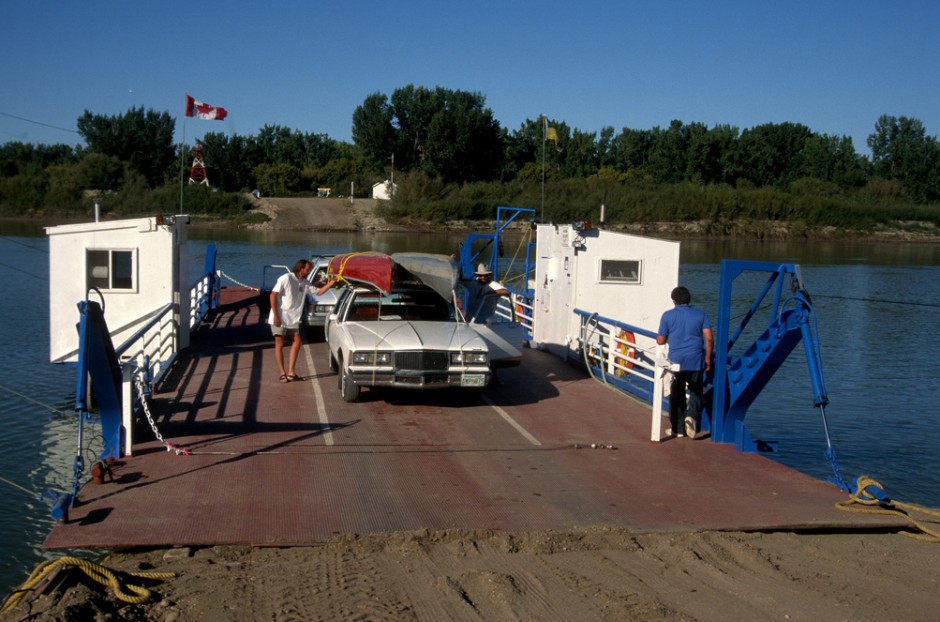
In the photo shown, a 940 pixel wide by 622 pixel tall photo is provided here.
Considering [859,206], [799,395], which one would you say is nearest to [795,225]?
[859,206]

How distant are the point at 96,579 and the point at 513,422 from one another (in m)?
6.13

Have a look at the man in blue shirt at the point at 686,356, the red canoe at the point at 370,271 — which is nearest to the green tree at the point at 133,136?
the red canoe at the point at 370,271

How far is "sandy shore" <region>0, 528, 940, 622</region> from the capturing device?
228 inches

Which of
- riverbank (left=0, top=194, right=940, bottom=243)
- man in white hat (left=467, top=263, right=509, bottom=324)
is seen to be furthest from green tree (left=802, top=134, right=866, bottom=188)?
man in white hat (left=467, top=263, right=509, bottom=324)

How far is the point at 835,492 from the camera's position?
Answer: 8.74 m

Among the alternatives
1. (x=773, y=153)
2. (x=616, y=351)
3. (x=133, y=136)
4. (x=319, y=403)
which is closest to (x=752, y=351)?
(x=616, y=351)

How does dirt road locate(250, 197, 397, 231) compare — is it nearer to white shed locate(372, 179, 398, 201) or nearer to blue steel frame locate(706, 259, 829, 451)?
white shed locate(372, 179, 398, 201)

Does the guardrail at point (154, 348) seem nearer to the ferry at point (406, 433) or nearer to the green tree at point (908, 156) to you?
the ferry at point (406, 433)

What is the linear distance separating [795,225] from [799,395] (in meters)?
62.4

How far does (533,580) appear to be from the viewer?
6359mm

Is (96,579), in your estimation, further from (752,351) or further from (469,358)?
(752,351)

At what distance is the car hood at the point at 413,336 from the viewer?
11.5 meters

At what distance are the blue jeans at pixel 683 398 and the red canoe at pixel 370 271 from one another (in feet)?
14.2

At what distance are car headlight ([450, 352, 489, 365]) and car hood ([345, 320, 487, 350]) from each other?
7cm
